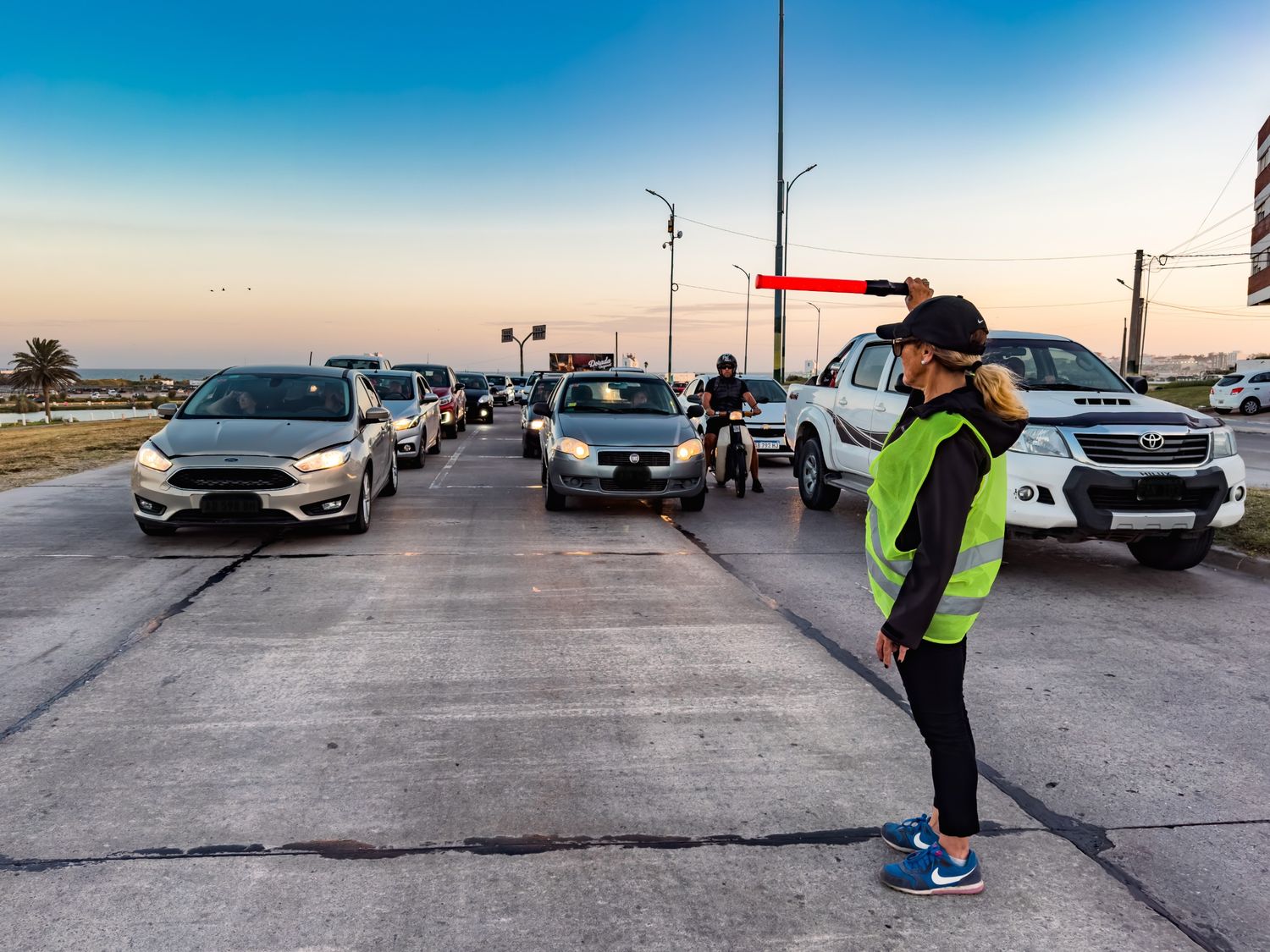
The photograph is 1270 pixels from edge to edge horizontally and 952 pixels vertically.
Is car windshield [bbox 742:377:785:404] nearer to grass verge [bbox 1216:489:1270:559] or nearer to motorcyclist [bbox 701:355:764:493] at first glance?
motorcyclist [bbox 701:355:764:493]

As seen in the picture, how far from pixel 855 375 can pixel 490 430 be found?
772 inches

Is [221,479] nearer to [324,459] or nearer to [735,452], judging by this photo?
[324,459]

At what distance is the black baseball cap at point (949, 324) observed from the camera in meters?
2.72

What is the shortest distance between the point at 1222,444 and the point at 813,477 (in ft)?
15.6

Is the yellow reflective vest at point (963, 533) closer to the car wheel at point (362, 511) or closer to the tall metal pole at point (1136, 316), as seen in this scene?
the car wheel at point (362, 511)

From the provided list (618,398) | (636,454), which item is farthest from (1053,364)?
(618,398)

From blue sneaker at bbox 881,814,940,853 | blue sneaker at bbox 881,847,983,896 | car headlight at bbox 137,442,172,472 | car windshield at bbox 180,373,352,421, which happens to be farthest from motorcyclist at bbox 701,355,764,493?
blue sneaker at bbox 881,847,983,896

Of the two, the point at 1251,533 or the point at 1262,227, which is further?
the point at 1262,227

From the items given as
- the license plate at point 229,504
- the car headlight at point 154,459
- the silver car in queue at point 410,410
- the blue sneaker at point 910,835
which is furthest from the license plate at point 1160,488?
the silver car in queue at point 410,410

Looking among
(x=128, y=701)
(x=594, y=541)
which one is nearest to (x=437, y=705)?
(x=128, y=701)

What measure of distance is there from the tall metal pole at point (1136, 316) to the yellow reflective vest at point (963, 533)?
39.3 meters

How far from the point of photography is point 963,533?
2.71 metres

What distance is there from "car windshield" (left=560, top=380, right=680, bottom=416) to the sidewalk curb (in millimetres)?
5941

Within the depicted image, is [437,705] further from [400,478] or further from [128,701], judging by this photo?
[400,478]
